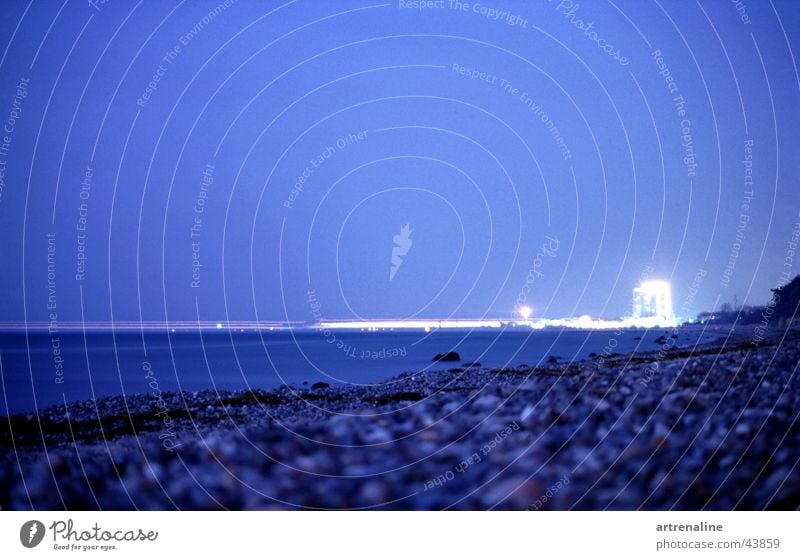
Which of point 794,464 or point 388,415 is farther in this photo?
point 388,415

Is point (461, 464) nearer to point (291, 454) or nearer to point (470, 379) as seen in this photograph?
point (291, 454)

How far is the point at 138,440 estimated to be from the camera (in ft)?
26.3

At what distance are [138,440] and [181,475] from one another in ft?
7.94

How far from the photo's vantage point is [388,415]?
290 inches
